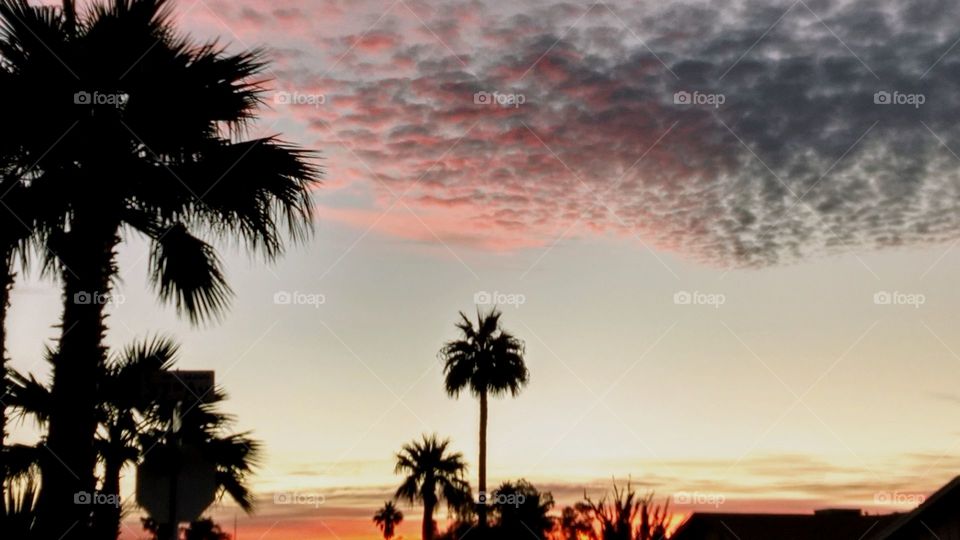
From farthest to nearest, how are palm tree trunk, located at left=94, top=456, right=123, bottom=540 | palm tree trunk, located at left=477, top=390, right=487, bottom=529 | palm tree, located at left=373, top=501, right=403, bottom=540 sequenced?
palm tree, located at left=373, top=501, right=403, bottom=540 → palm tree trunk, located at left=477, top=390, right=487, bottom=529 → palm tree trunk, located at left=94, top=456, right=123, bottom=540

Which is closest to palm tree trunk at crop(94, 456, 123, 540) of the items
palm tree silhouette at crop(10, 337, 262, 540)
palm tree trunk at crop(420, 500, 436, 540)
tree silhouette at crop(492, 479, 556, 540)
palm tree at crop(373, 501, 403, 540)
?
palm tree silhouette at crop(10, 337, 262, 540)

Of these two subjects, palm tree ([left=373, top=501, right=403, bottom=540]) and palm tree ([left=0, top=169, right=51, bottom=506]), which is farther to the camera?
palm tree ([left=373, top=501, right=403, bottom=540])

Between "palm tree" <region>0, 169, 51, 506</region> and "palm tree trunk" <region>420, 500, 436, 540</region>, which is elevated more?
"palm tree" <region>0, 169, 51, 506</region>

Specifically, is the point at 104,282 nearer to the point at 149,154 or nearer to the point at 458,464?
the point at 149,154

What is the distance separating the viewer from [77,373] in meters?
13.3

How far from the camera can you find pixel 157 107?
13977 mm

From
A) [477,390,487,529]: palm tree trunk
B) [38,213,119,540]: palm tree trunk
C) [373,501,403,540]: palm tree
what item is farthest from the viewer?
[373,501,403,540]: palm tree

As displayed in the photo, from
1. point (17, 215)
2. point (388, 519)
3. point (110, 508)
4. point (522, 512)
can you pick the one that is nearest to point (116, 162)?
point (17, 215)

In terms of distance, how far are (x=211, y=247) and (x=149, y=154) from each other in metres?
1.34

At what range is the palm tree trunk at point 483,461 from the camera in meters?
46.8

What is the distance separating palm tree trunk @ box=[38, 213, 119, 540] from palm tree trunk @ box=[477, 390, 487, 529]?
34.1m

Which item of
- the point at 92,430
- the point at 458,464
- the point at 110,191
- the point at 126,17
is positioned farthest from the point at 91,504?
the point at 458,464

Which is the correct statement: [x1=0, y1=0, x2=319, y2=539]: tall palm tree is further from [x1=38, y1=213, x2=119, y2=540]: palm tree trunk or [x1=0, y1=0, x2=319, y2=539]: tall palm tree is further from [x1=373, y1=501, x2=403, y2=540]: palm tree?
[x1=373, y1=501, x2=403, y2=540]: palm tree

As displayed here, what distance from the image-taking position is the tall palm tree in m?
13.4
